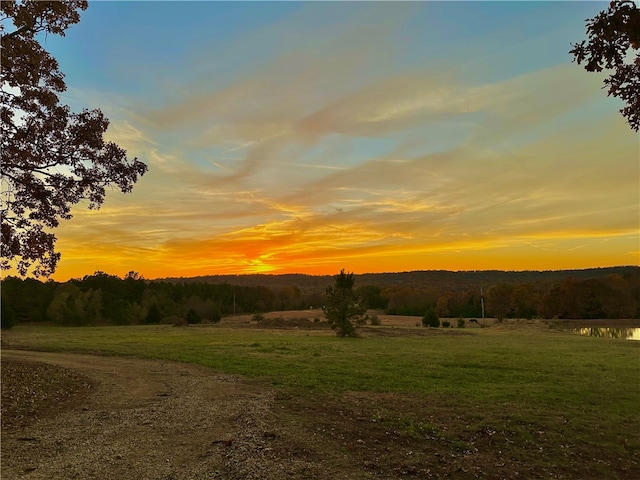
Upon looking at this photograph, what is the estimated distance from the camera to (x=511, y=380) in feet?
49.9

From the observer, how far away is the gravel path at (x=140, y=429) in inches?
252

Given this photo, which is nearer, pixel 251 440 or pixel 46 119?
pixel 251 440

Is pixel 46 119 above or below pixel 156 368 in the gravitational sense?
above

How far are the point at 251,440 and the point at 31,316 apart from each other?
67500 millimetres

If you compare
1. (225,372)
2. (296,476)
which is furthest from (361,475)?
(225,372)

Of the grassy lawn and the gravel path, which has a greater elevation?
the gravel path

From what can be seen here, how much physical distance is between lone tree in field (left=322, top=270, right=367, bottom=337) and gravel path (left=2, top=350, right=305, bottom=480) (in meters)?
20.9

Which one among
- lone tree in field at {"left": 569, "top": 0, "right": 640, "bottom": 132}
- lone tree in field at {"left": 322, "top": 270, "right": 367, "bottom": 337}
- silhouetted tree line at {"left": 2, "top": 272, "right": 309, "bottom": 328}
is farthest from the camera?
silhouetted tree line at {"left": 2, "top": 272, "right": 309, "bottom": 328}

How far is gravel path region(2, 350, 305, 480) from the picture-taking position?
21.0 ft

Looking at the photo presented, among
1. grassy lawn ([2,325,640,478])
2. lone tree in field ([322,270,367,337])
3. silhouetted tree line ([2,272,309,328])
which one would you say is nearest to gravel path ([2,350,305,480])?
grassy lawn ([2,325,640,478])

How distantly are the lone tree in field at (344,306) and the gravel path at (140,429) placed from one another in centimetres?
2095

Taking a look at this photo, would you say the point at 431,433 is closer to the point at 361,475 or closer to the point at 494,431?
the point at 494,431

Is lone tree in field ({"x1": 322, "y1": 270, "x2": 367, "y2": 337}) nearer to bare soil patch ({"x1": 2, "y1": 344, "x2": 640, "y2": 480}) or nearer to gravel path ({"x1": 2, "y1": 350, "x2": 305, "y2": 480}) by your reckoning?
gravel path ({"x1": 2, "y1": 350, "x2": 305, "y2": 480})

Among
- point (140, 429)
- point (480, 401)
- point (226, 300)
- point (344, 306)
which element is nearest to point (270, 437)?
point (140, 429)
